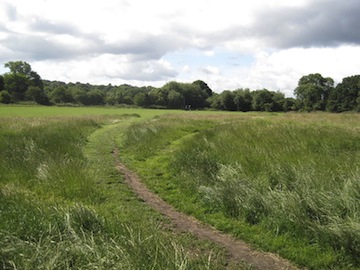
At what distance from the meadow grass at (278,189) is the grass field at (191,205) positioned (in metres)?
0.02

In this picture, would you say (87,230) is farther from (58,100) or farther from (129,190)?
(58,100)

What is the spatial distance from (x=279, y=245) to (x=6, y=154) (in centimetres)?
915

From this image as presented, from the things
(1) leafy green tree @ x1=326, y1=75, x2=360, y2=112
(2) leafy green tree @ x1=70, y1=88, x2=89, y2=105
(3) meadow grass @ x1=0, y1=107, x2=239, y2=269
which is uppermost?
(1) leafy green tree @ x1=326, y1=75, x2=360, y2=112

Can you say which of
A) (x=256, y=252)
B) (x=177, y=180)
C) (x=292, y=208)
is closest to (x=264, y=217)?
(x=292, y=208)

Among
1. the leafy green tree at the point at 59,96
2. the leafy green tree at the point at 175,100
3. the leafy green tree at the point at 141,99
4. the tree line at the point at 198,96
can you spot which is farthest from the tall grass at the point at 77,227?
the leafy green tree at the point at 59,96

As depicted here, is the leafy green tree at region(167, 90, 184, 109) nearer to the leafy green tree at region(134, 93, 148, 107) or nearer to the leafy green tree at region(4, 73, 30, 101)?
the leafy green tree at region(134, 93, 148, 107)

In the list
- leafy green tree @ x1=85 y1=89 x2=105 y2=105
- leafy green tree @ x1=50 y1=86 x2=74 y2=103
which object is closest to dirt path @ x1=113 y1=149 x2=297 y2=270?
leafy green tree @ x1=50 y1=86 x2=74 y2=103

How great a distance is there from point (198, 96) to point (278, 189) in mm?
103783

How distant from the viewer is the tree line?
8225 centimetres

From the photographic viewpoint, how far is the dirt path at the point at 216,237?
5000mm

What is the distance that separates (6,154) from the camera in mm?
10555

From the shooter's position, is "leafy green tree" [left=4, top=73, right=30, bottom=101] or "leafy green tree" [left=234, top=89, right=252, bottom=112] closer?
"leafy green tree" [left=4, top=73, right=30, bottom=101]

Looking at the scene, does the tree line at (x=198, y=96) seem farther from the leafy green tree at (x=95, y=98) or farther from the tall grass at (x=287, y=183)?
the tall grass at (x=287, y=183)

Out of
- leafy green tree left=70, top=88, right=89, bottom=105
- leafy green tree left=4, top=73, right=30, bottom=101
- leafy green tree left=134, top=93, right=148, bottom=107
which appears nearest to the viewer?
leafy green tree left=4, top=73, right=30, bottom=101
